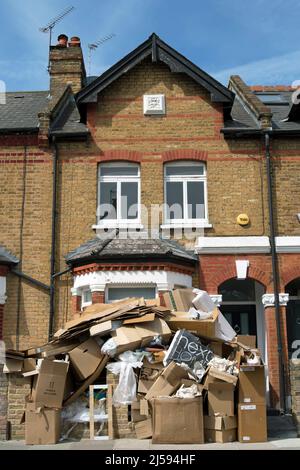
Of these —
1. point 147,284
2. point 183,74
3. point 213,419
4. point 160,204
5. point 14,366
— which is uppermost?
point 183,74

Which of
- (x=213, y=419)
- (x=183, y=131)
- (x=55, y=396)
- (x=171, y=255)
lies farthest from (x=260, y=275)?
(x=55, y=396)

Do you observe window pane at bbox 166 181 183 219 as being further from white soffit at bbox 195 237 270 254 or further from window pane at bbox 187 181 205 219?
white soffit at bbox 195 237 270 254

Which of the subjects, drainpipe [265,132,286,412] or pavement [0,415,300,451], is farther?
drainpipe [265,132,286,412]

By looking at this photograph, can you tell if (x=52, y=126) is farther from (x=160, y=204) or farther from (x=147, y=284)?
(x=147, y=284)

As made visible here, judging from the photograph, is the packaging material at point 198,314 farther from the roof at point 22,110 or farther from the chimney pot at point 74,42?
the chimney pot at point 74,42

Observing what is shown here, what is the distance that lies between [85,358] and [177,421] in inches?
80.5

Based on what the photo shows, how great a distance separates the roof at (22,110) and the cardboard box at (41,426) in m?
7.36

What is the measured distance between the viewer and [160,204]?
13969 mm

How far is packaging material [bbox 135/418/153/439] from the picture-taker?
9.55 m

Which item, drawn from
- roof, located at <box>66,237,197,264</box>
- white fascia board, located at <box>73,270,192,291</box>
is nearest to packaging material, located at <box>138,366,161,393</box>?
white fascia board, located at <box>73,270,192,291</box>

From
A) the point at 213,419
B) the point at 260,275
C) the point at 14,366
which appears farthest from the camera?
the point at 260,275

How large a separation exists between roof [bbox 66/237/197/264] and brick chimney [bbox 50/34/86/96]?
5523mm

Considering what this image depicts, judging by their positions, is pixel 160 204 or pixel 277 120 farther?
pixel 277 120

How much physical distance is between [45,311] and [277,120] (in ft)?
25.0
